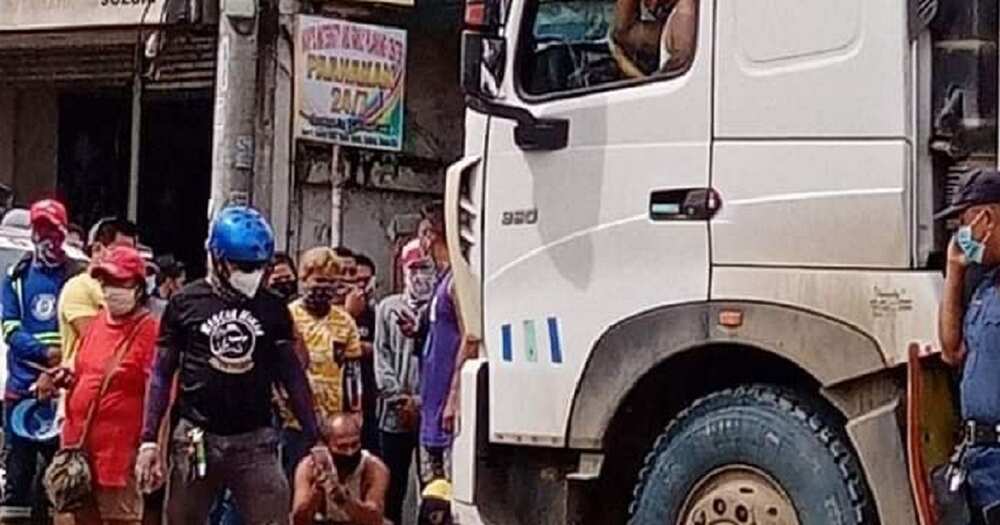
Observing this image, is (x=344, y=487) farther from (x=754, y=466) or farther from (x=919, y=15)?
(x=919, y=15)

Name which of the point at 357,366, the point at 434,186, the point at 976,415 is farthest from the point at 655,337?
the point at 434,186

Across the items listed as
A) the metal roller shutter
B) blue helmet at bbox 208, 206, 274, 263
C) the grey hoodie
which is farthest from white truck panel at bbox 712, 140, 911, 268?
the metal roller shutter

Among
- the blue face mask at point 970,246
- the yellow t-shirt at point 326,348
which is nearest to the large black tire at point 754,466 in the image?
the blue face mask at point 970,246

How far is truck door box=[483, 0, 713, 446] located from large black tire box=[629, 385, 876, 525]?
0.45 metres

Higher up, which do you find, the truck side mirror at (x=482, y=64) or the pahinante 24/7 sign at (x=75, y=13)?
the pahinante 24/7 sign at (x=75, y=13)

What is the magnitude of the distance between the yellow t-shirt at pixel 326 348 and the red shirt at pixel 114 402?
1045mm

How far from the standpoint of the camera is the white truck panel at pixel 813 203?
6.79m

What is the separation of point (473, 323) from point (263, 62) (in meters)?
7.35

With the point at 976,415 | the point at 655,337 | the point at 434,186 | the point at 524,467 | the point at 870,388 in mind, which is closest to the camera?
the point at 976,415

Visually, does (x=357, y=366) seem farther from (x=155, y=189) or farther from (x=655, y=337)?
(x=155, y=189)

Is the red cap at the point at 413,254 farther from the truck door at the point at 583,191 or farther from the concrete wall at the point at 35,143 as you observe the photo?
the concrete wall at the point at 35,143

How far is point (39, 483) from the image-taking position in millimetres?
10727

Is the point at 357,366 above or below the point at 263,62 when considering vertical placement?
below

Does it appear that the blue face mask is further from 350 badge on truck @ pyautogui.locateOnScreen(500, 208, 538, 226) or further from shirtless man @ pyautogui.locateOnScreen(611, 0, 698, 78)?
350 badge on truck @ pyautogui.locateOnScreen(500, 208, 538, 226)
